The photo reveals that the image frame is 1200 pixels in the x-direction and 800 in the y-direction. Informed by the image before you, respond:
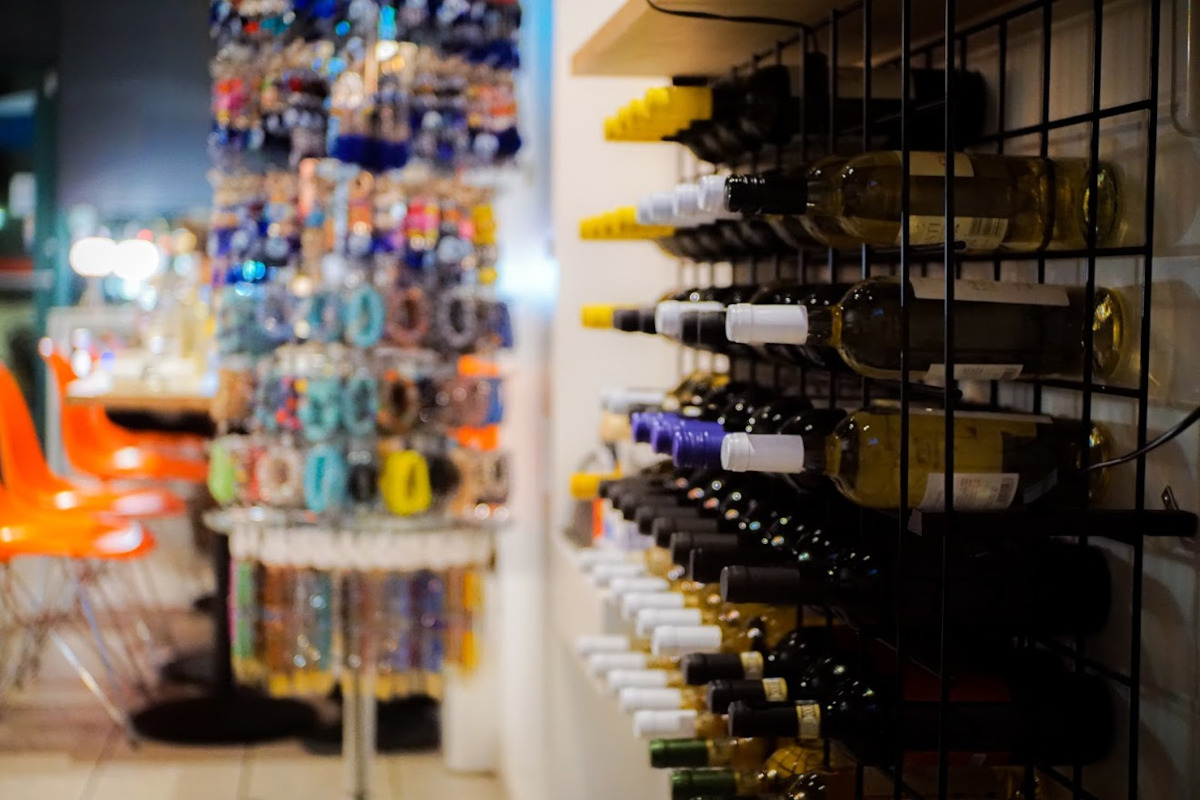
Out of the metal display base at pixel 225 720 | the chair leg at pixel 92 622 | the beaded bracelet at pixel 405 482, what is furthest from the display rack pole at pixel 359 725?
the chair leg at pixel 92 622

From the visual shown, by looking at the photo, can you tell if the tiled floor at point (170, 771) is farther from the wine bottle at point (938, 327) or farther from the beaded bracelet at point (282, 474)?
the wine bottle at point (938, 327)

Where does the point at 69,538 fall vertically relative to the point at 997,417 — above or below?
below

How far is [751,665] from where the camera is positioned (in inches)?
48.6

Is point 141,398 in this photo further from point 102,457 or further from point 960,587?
point 960,587

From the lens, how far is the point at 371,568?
2.94m

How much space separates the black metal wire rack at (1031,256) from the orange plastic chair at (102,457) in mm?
3305

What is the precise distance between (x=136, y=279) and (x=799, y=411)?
517 centimetres

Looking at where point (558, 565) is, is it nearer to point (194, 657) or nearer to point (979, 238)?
point (979, 238)

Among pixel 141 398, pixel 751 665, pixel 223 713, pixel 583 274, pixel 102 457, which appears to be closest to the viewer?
pixel 751 665

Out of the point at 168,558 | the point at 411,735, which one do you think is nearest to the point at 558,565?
the point at 411,735

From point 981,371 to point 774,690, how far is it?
0.97 ft

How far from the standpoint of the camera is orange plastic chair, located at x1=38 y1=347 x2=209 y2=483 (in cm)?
443

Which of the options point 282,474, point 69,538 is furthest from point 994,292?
point 69,538

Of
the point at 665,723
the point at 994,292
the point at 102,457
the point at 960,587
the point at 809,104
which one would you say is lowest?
the point at 102,457
